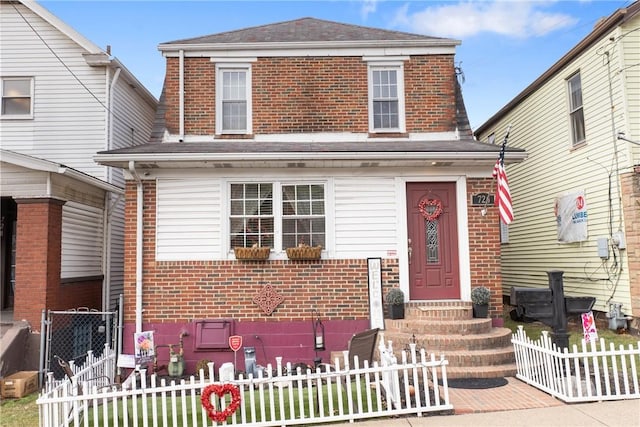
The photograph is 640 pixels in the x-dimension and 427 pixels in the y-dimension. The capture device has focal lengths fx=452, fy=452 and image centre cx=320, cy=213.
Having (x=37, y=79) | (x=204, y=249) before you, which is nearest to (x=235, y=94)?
(x=204, y=249)

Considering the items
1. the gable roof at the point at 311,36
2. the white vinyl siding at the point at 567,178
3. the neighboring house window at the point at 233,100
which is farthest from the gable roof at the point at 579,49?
the neighboring house window at the point at 233,100

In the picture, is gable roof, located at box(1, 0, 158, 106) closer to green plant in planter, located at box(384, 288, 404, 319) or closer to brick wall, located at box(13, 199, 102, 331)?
brick wall, located at box(13, 199, 102, 331)

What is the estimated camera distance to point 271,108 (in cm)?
920

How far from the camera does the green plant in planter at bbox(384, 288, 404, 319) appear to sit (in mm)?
7691

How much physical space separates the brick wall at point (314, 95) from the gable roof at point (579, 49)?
135 inches

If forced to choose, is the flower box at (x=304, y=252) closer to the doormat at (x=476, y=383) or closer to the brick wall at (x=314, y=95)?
the brick wall at (x=314, y=95)

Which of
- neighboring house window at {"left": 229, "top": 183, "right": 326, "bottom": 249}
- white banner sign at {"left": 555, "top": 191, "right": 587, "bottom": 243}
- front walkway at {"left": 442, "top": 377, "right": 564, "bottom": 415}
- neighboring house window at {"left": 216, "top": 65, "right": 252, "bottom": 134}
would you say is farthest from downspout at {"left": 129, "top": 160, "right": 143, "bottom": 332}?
white banner sign at {"left": 555, "top": 191, "right": 587, "bottom": 243}

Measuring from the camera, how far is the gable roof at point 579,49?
29.5 ft

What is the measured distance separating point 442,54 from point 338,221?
13.8 ft

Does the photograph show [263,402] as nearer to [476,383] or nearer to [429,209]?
[476,383]

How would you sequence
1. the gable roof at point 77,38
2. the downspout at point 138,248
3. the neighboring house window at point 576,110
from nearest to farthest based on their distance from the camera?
the downspout at point 138,248 < the neighboring house window at point 576,110 < the gable roof at point 77,38

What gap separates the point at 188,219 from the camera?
812cm

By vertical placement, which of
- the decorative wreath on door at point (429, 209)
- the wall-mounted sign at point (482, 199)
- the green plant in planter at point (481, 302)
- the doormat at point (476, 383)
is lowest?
the doormat at point (476, 383)

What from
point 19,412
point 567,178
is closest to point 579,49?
point 567,178
